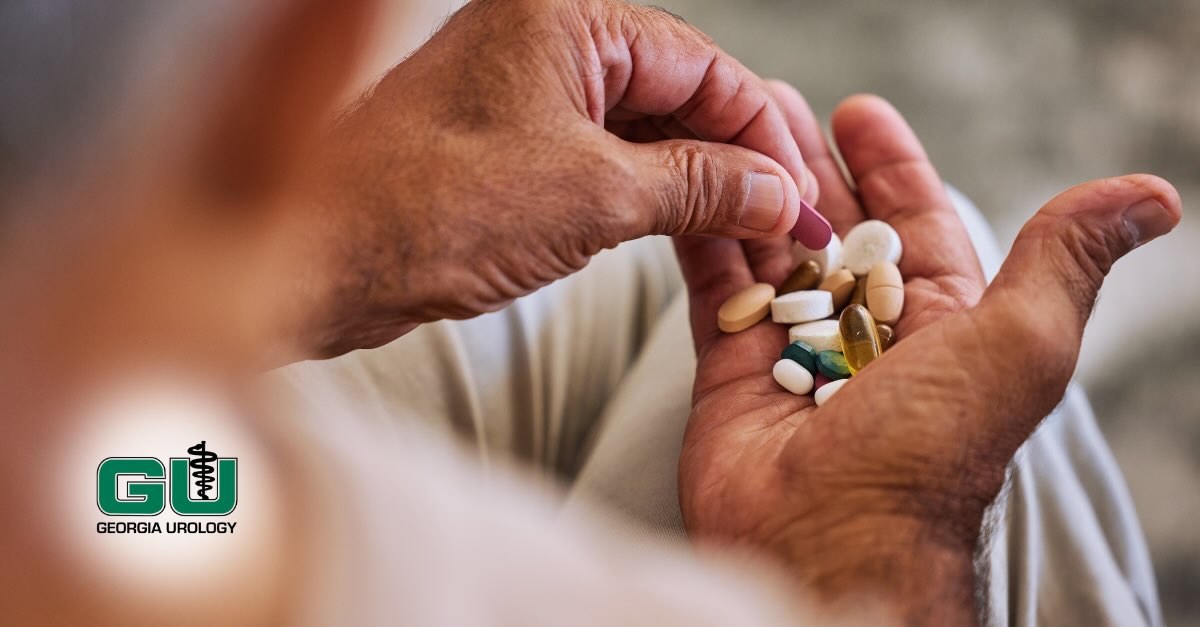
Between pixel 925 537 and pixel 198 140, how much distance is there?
0.62 m

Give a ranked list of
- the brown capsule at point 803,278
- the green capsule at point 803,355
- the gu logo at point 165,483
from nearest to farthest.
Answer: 1. the gu logo at point 165,483
2. the green capsule at point 803,355
3. the brown capsule at point 803,278

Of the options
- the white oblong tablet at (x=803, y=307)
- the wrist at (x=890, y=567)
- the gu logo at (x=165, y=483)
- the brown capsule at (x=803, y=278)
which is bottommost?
the wrist at (x=890, y=567)

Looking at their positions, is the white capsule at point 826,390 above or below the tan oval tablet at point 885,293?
below

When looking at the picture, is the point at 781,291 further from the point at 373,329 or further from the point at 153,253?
the point at 153,253

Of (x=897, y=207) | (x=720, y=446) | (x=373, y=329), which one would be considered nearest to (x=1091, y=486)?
(x=897, y=207)

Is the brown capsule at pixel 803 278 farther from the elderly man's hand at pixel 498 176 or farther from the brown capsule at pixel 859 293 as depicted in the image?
the elderly man's hand at pixel 498 176

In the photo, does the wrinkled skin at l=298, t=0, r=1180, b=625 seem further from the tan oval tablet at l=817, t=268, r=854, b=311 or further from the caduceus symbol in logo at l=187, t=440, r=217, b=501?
the caduceus symbol in logo at l=187, t=440, r=217, b=501

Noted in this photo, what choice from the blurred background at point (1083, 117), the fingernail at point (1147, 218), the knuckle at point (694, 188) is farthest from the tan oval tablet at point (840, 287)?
the blurred background at point (1083, 117)

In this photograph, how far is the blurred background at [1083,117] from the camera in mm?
1567

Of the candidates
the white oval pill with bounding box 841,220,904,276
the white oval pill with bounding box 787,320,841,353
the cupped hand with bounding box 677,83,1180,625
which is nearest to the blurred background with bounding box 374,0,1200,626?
the white oval pill with bounding box 841,220,904,276

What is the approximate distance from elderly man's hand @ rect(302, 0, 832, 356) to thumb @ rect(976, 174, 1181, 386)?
257 millimetres

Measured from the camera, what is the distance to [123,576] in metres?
0.58

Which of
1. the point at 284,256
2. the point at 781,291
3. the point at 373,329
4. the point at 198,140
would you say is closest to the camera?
the point at 198,140

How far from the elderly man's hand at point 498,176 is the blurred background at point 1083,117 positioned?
3.47 feet
